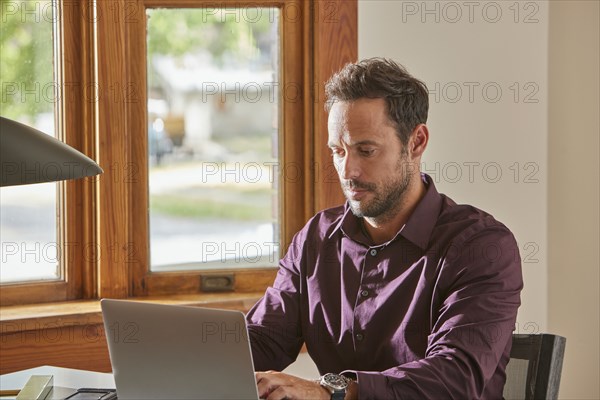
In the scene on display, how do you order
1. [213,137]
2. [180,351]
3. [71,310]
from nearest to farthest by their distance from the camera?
[180,351], [71,310], [213,137]

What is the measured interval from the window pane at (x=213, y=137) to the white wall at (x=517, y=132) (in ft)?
1.49

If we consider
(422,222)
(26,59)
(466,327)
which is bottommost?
(466,327)

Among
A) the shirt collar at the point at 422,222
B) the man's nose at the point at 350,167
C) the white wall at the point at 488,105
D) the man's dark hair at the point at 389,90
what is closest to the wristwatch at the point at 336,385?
the shirt collar at the point at 422,222

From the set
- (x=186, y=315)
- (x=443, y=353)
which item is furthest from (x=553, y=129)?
(x=186, y=315)

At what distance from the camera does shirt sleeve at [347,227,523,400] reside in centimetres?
178

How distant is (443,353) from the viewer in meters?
1.83

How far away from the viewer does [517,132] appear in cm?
309

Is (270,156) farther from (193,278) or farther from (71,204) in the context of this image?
(71,204)

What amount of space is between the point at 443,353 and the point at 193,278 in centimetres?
133

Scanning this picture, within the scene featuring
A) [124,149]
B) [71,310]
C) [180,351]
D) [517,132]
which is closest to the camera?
[180,351]

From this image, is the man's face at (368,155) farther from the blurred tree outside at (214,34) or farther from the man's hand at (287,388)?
the blurred tree outside at (214,34)

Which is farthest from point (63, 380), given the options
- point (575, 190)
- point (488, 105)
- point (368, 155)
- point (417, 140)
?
point (575, 190)

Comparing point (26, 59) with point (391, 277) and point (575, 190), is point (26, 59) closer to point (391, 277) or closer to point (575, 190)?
point (391, 277)

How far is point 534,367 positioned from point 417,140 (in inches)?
24.1
